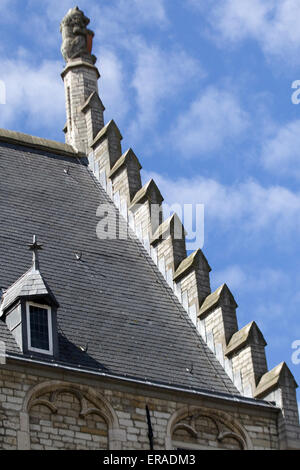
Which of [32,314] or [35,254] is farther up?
[35,254]

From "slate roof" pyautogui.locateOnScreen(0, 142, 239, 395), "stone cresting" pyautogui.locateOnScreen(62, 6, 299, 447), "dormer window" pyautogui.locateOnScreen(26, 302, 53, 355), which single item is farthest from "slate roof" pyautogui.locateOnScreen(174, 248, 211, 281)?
"dormer window" pyautogui.locateOnScreen(26, 302, 53, 355)

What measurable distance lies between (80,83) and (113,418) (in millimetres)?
15747

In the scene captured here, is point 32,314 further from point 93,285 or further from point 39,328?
point 93,285

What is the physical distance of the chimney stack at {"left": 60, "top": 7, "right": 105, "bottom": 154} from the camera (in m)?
46.0

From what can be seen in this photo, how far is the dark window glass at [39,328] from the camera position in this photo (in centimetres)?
3438

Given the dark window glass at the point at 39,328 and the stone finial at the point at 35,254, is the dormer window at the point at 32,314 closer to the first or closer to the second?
the dark window glass at the point at 39,328

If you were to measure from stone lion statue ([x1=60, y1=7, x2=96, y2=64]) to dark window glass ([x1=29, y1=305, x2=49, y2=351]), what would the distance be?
14705mm

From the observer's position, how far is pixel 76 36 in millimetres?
48156

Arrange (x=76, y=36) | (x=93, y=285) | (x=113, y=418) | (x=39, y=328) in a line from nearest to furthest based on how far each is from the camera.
Answer: (x=113, y=418), (x=39, y=328), (x=93, y=285), (x=76, y=36)

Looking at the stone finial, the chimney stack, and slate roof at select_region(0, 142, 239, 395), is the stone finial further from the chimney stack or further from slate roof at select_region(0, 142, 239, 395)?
the chimney stack

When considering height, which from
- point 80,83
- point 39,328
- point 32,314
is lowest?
point 39,328

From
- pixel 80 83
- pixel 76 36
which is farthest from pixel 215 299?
pixel 76 36

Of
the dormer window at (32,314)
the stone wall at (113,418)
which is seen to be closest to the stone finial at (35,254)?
the dormer window at (32,314)

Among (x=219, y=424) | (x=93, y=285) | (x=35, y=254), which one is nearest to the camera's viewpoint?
(x=219, y=424)
